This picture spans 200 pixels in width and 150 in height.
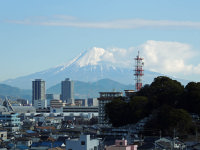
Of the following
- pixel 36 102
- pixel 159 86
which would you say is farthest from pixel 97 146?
pixel 36 102

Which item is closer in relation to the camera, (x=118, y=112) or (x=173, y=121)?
(x=173, y=121)

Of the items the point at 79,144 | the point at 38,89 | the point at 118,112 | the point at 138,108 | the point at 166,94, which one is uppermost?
the point at 38,89

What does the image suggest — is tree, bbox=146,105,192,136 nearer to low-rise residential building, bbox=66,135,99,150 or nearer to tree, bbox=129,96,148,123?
tree, bbox=129,96,148,123

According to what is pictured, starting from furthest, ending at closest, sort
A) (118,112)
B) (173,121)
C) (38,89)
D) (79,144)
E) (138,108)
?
(38,89) → (118,112) → (138,108) → (173,121) → (79,144)

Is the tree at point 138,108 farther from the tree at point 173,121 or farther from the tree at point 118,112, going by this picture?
the tree at point 173,121

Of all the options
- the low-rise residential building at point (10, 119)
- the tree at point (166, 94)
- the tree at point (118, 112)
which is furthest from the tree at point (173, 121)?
the low-rise residential building at point (10, 119)

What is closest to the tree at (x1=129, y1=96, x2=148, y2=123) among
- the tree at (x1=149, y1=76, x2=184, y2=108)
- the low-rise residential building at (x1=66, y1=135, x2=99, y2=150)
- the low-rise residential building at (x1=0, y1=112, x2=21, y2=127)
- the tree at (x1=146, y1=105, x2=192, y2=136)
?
the tree at (x1=149, y1=76, x2=184, y2=108)

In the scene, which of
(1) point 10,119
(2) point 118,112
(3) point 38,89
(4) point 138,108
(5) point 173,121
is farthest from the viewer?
(3) point 38,89

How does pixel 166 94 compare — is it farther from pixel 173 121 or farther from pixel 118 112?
pixel 173 121

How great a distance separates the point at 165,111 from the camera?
133ft

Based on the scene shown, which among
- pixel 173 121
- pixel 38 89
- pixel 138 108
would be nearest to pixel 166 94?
pixel 138 108

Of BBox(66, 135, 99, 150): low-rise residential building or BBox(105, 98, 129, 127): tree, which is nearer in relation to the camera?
BBox(66, 135, 99, 150): low-rise residential building

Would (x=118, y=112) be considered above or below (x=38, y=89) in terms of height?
below

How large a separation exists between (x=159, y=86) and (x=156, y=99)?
1.56 metres
